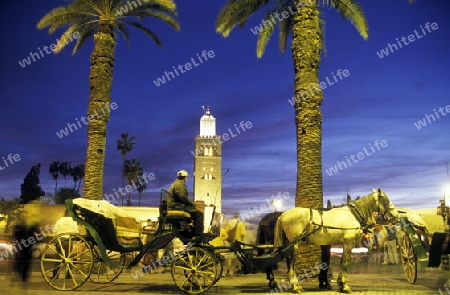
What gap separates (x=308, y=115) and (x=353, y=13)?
5060mm

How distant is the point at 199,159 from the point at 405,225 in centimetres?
7599

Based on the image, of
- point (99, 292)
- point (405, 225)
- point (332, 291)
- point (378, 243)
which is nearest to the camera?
point (99, 292)

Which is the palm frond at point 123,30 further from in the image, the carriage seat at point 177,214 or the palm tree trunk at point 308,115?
the carriage seat at point 177,214

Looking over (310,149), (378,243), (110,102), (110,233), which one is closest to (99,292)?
(110,233)

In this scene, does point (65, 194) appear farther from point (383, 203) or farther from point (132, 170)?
point (383, 203)

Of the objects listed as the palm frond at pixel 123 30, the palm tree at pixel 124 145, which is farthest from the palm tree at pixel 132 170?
the palm frond at pixel 123 30

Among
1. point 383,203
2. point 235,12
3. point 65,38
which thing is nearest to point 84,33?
point 65,38

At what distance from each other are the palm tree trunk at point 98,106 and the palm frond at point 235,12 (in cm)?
463

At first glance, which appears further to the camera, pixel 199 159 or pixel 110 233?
pixel 199 159

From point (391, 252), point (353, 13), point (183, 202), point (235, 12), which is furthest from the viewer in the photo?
point (391, 252)

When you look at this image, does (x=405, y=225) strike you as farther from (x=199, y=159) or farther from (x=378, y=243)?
(x=199, y=159)

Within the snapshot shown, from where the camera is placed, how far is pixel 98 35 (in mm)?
16969

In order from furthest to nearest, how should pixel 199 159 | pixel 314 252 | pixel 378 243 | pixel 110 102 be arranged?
pixel 199 159 < pixel 378 243 < pixel 110 102 < pixel 314 252

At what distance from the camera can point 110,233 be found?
29.3 feet
